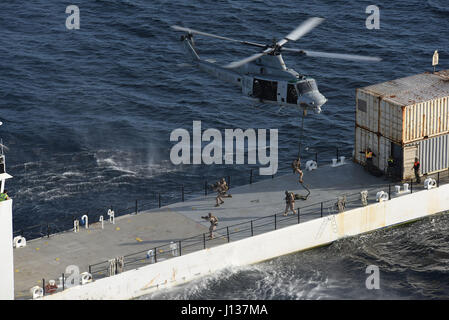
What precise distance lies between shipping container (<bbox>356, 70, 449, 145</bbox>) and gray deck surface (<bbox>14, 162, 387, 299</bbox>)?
3.61 metres

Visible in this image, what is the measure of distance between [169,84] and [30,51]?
48.2 feet

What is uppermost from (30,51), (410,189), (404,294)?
(30,51)

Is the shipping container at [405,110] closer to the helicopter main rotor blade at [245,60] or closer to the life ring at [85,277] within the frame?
the helicopter main rotor blade at [245,60]

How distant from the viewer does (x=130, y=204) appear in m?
66.3

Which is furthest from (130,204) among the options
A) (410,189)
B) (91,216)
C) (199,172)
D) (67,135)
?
(410,189)

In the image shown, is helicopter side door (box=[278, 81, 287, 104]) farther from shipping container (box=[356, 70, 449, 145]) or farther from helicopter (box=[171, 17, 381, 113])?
shipping container (box=[356, 70, 449, 145])

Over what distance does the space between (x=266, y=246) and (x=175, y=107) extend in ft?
98.1

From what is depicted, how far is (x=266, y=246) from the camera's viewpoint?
54.6 m

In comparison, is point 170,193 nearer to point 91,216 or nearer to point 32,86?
point 91,216

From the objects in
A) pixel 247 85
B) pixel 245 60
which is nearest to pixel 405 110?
pixel 245 60

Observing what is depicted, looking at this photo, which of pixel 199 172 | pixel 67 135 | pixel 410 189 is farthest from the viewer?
pixel 67 135

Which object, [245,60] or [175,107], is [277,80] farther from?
[175,107]

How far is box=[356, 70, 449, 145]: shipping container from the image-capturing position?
59.5m

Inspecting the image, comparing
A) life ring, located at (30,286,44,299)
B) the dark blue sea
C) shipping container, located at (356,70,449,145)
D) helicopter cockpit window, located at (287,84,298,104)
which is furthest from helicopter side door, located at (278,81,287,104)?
life ring, located at (30,286,44,299)
